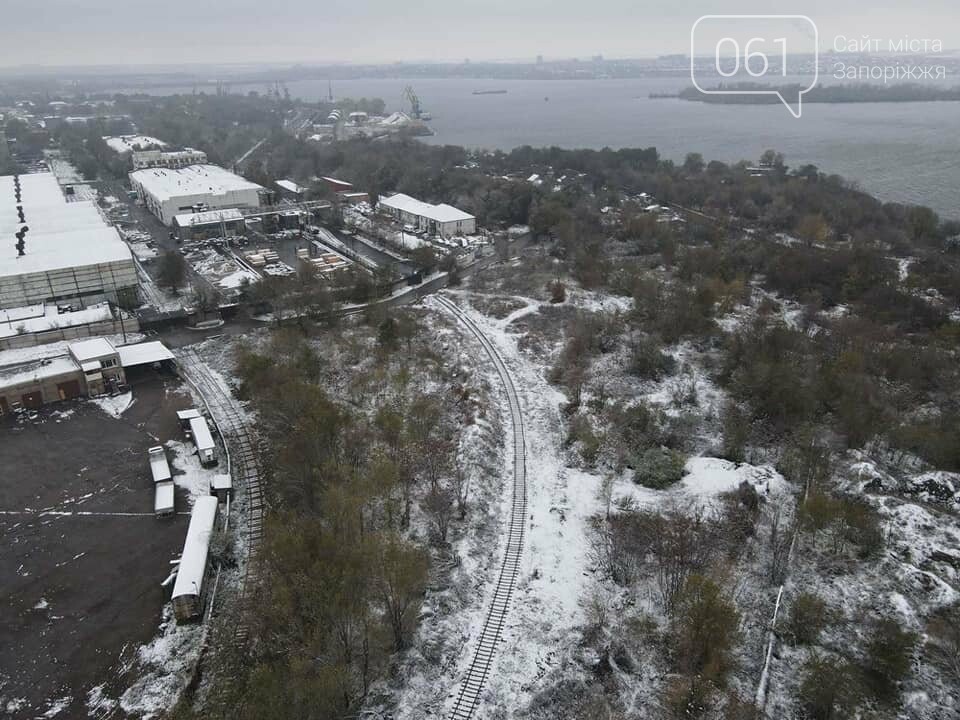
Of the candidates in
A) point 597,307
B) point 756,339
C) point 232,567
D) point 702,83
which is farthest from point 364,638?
point 702,83

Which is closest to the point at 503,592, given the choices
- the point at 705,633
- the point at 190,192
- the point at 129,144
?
the point at 705,633

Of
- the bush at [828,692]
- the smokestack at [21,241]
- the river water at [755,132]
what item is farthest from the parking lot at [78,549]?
the river water at [755,132]

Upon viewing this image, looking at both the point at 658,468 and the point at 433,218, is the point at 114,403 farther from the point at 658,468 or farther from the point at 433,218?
the point at 433,218

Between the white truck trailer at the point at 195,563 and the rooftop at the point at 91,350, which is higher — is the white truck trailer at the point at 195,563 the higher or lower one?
the lower one

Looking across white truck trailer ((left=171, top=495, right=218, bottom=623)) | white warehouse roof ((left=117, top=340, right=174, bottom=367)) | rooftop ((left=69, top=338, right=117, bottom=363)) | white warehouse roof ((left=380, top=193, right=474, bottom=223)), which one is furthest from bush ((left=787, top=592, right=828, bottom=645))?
white warehouse roof ((left=380, top=193, right=474, bottom=223))

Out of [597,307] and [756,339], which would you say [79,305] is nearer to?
[597,307]

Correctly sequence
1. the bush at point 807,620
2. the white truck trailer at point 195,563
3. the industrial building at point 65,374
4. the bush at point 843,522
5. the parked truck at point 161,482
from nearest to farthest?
the bush at point 807,620
the white truck trailer at point 195,563
the bush at point 843,522
the parked truck at point 161,482
the industrial building at point 65,374

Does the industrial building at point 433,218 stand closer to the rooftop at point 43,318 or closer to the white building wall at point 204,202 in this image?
the white building wall at point 204,202
